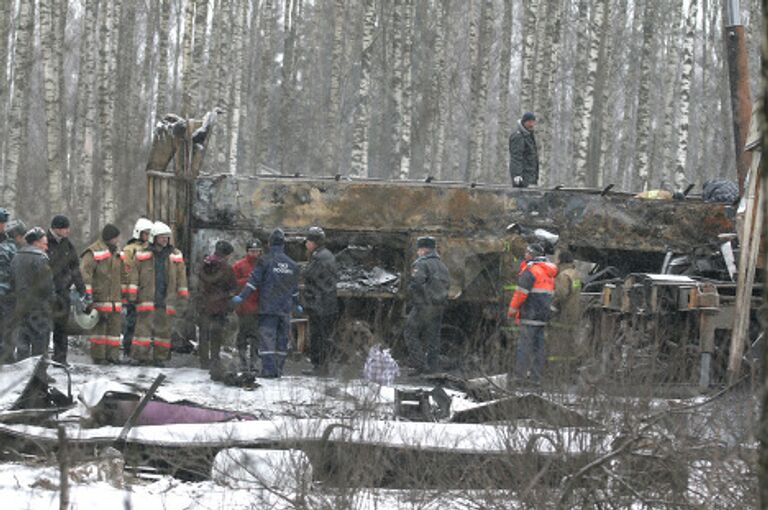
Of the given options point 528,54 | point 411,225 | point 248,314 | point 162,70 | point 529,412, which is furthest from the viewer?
point 528,54

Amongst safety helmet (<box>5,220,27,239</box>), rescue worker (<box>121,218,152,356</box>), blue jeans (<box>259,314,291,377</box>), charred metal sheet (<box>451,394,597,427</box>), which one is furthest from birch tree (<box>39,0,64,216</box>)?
charred metal sheet (<box>451,394,597,427</box>)

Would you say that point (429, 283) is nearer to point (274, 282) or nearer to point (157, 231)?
point (274, 282)

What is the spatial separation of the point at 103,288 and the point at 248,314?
4.95ft

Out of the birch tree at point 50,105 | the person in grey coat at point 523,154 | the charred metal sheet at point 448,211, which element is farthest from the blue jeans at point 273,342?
the birch tree at point 50,105

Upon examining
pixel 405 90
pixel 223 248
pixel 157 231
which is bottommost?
pixel 223 248

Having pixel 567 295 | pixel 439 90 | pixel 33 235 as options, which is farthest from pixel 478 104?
pixel 33 235

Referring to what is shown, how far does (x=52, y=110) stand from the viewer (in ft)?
69.5

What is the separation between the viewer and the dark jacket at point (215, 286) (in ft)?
40.5

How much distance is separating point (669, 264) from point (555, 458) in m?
8.36

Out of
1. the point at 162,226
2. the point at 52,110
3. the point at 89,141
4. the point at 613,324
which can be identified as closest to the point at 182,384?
the point at 162,226

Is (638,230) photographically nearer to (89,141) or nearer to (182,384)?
(182,384)

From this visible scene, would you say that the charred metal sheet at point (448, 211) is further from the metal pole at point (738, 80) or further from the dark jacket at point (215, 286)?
the dark jacket at point (215, 286)

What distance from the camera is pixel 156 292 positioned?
12750mm

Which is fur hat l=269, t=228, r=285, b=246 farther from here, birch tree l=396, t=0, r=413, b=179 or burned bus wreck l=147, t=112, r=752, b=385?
birch tree l=396, t=0, r=413, b=179
